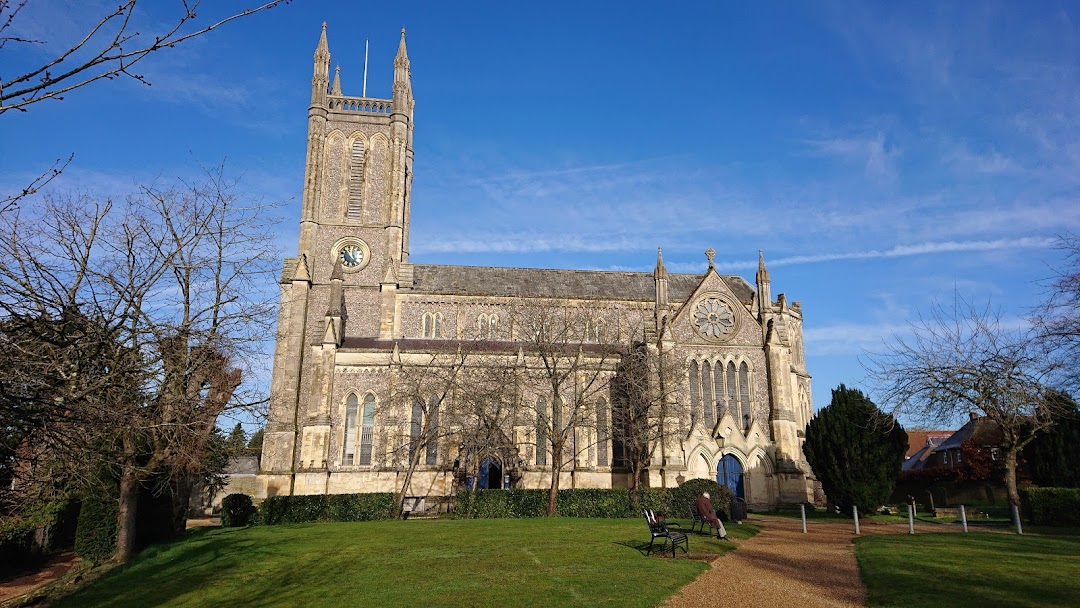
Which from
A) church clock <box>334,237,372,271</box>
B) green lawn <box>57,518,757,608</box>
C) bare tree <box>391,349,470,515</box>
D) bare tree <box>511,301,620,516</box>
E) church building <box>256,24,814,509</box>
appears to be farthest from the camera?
church clock <box>334,237,372,271</box>

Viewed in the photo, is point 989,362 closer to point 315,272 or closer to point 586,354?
point 586,354

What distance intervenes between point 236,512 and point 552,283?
2521 cm

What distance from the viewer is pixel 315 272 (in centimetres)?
4403

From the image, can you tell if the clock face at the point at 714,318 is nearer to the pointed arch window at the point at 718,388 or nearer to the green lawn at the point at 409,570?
the pointed arch window at the point at 718,388

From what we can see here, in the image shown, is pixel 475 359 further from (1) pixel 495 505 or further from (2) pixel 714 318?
(2) pixel 714 318

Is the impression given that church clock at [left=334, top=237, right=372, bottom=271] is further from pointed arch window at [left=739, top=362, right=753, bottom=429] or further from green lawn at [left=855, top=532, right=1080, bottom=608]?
green lawn at [left=855, top=532, right=1080, bottom=608]

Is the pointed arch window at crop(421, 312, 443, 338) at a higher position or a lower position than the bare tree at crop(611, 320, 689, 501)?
higher

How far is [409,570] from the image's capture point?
1462 centimetres

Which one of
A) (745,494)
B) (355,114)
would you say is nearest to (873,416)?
(745,494)

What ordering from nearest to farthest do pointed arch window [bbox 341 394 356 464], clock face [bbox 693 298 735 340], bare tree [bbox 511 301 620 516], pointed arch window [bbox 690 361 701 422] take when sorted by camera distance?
bare tree [bbox 511 301 620 516] < pointed arch window [bbox 341 394 356 464] < pointed arch window [bbox 690 361 701 422] < clock face [bbox 693 298 735 340]

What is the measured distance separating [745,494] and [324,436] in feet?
71.5

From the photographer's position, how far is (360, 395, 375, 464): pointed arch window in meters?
36.1

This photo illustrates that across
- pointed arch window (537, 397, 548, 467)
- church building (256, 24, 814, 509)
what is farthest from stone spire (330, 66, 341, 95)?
pointed arch window (537, 397, 548, 467)

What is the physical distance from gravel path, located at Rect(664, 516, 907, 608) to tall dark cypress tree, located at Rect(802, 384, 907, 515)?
9249 millimetres
